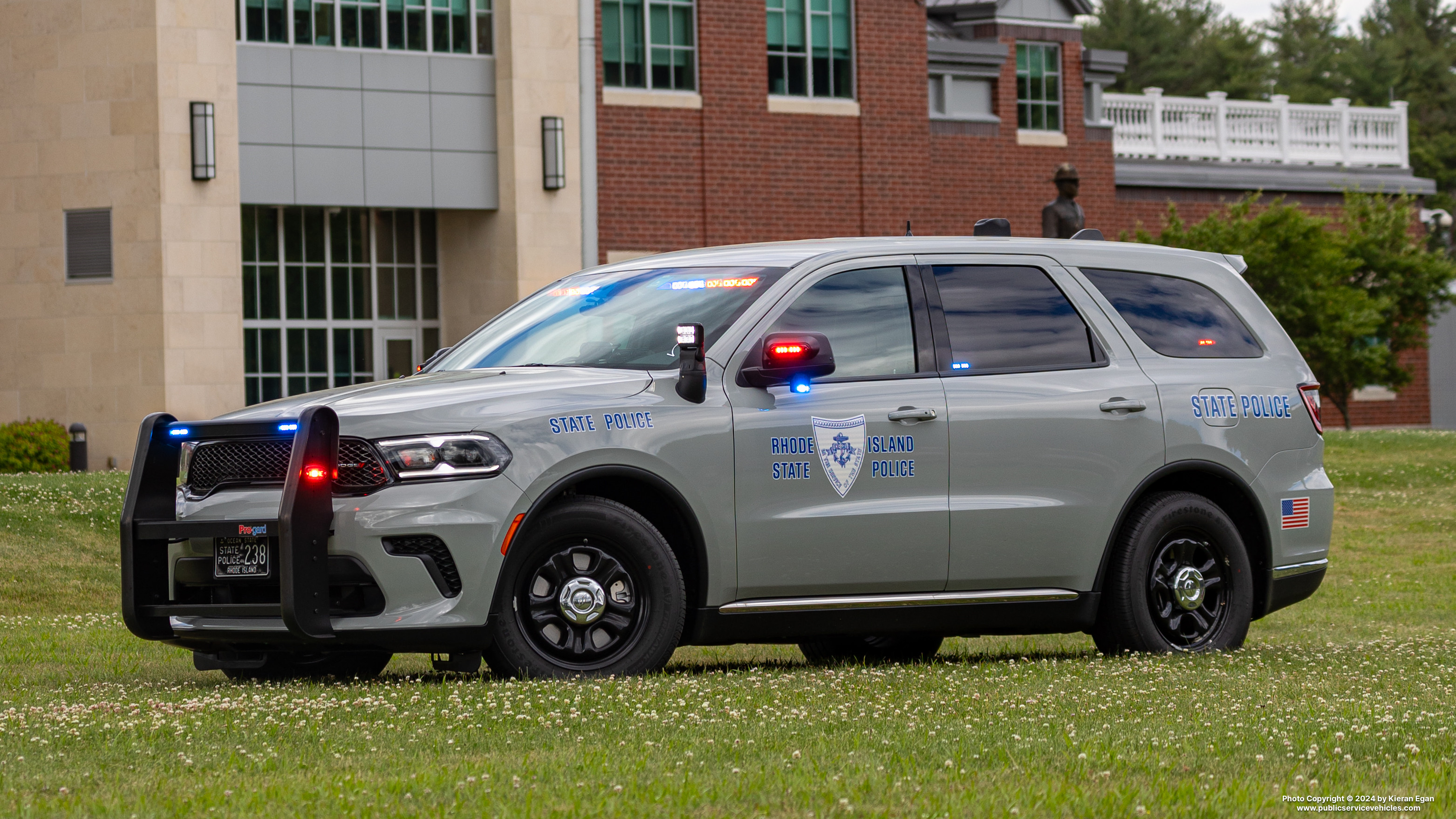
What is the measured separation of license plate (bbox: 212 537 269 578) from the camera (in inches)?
305

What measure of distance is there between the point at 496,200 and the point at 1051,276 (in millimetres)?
24371

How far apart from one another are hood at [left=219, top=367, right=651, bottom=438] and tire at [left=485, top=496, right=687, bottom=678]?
419mm

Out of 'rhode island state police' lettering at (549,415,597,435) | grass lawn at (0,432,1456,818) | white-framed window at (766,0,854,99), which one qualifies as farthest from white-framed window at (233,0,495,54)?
'rhode island state police' lettering at (549,415,597,435)

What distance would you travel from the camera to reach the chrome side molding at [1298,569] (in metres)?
9.80

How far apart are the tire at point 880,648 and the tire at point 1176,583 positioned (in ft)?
3.41

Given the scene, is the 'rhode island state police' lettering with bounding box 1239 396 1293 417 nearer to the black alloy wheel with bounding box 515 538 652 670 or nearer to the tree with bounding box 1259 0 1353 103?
the black alloy wheel with bounding box 515 538 652 670

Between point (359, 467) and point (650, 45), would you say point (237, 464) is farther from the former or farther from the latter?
point (650, 45)

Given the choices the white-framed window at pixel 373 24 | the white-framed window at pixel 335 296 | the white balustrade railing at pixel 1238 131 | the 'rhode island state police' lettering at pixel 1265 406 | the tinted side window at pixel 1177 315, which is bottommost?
the 'rhode island state police' lettering at pixel 1265 406

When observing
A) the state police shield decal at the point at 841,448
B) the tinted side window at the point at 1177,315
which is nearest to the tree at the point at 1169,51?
the tinted side window at the point at 1177,315

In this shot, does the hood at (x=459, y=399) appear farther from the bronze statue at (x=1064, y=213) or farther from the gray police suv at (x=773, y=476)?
the bronze statue at (x=1064, y=213)

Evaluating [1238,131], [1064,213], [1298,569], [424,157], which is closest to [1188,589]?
[1298,569]

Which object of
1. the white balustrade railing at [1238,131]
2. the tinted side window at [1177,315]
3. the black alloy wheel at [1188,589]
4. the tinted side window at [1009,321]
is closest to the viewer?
the tinted side window at [1009,321]

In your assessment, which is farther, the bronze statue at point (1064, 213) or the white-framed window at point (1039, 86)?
the white-framed window at point (1039, 86)

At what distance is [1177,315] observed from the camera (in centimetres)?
980
